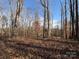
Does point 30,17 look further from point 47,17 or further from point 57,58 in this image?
point 57,58

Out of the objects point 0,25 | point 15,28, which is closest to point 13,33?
point 15,28

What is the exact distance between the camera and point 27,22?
74.6 metres

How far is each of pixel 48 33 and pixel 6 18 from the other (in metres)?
18.7

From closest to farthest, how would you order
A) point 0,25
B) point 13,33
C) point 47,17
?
point 13,33, point 47,17, point 0,25

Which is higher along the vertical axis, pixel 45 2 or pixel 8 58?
pixel 45 2

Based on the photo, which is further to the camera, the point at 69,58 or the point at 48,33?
the point at 48,33

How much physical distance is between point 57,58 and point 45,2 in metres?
33.5

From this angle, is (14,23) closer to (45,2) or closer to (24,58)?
(45,2)

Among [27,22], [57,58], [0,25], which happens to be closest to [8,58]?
[57,58]

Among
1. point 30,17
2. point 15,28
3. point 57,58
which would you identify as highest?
point 30,17

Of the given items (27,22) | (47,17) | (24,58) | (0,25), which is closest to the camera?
(24,58)

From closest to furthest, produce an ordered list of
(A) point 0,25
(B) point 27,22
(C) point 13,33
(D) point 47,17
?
(C) point 13,33 → (D) point 47,17 → (A) point 0,25 → (B) point 27,22

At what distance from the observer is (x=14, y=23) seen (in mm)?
43688

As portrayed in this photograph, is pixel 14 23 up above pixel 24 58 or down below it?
above
